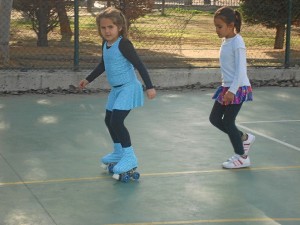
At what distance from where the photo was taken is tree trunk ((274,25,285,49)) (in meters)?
16.0

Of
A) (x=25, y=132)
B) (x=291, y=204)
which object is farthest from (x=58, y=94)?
(x=291, y=204)

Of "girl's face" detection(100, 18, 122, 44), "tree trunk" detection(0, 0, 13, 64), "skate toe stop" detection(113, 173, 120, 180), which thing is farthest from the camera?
"tree trunk" detection(0, 0, 13, 64)

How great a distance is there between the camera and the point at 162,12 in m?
14.4

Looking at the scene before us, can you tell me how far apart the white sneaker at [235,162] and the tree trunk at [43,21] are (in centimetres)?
762

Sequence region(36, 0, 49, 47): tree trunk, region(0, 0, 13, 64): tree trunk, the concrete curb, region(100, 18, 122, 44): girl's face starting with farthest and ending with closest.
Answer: region(36, 0, 49, 47): tree trunk
region(0, 0, 13, 64): tree trunk
the concrete curb
region(100, 18, 122, 44): girl's face

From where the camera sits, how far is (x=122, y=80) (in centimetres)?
653

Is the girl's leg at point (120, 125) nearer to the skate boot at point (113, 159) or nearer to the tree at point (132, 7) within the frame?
the skate boot at point (113, 159)

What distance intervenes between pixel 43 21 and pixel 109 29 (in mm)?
8232

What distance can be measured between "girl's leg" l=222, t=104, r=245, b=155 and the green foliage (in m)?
8.56

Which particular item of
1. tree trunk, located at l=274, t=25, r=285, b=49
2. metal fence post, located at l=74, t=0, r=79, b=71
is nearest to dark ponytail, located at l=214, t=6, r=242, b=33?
metal fence post, located at l=74, t=0, r=79, b=71

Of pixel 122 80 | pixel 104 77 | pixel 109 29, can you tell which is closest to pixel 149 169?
pixel 122 80

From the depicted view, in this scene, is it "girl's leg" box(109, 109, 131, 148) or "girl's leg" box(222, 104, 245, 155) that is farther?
"girl's leg" box(222, 104, 245, 155)

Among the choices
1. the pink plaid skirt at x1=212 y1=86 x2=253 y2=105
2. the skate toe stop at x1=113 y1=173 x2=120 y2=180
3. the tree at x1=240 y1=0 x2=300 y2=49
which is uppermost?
the tree at x1=240 y1=0 x2=300 y2=49

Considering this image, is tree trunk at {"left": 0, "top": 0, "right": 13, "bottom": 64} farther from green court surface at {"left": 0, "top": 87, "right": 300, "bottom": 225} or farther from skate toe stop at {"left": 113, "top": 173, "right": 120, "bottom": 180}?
skate toe stop at {"left": 113, "top": 173, "right": 120, "bottom": 180}
